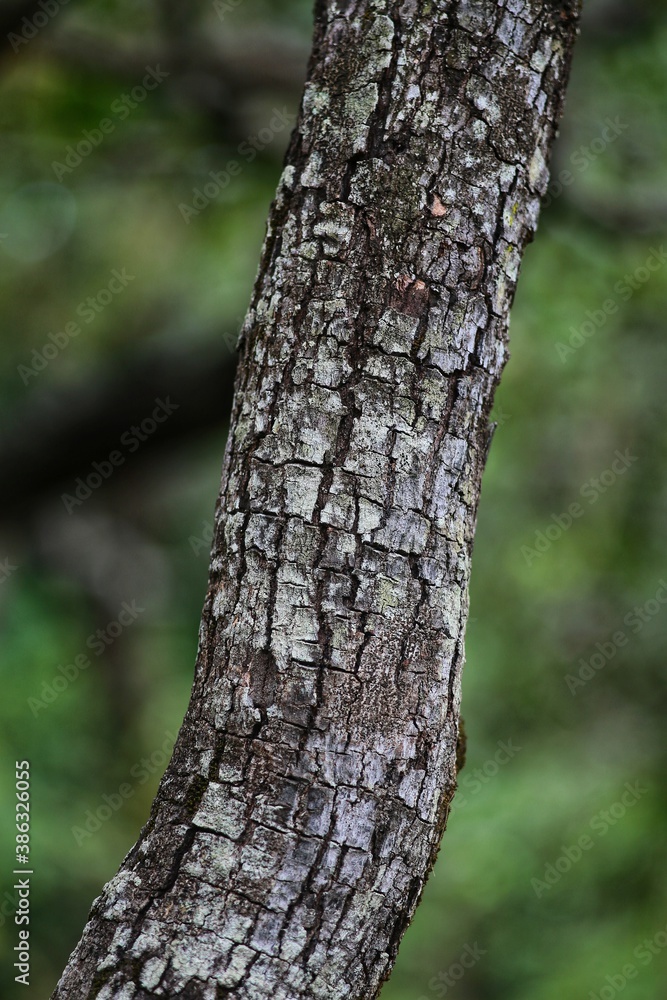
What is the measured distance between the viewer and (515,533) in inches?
271

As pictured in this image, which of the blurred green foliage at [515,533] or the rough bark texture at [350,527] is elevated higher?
the blurred green foliage at [515,533]

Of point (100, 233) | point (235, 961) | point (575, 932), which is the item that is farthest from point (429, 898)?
point (100, 233)

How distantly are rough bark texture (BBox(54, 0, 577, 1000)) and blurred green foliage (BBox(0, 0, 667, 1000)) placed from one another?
2.98 m

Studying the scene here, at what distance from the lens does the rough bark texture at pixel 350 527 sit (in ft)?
4.32

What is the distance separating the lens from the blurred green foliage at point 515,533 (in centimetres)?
443

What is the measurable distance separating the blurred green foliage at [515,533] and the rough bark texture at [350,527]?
9.78ft

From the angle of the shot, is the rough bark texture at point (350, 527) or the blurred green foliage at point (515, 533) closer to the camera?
the rough bark texture at point (350, 527)

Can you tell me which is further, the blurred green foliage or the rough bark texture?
the blurred green foliage

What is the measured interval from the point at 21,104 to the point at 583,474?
178 inches

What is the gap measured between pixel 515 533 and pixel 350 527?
18.6 ft

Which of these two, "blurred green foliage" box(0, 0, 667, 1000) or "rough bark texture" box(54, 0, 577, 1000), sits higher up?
"blurred green foliage" box(0, 0, 667, 1000)

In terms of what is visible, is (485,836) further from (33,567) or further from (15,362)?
(15,362)

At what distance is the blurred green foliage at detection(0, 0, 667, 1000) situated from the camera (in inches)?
174

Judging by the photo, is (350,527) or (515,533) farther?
(515,533)
